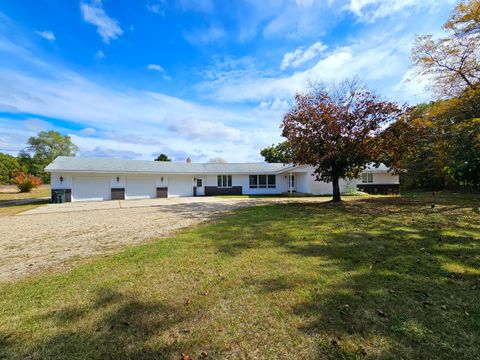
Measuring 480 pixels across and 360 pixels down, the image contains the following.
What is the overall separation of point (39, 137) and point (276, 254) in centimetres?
6197

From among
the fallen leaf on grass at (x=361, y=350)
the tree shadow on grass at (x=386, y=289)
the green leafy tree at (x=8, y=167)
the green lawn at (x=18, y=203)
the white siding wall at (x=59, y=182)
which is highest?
the green leafy tree at (x=8, y=167)

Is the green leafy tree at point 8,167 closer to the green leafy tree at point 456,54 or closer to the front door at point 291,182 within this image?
the front door at point 291,182

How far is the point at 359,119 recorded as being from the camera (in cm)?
1293

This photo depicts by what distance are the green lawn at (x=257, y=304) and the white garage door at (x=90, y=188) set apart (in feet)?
58.1

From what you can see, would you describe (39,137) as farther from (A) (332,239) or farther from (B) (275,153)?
(A) (332,239)

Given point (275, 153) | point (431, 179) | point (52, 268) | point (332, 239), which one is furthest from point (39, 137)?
point (431, 179)

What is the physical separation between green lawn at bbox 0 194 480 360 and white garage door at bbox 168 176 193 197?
18.9 metres

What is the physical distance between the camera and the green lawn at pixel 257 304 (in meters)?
2.43

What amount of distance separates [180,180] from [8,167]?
164ft

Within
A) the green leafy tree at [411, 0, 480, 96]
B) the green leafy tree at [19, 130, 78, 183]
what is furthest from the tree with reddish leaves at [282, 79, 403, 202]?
the green leafy tree at [19, 130, 78, 183]

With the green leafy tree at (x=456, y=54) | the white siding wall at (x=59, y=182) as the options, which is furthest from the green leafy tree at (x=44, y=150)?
the green leafy tree at (x=456, y=54)

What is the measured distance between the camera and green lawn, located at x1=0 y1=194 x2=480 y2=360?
2430 millimetres

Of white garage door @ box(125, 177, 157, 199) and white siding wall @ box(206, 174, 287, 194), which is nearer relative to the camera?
white garage door @ box(125, 177, 157, 199)

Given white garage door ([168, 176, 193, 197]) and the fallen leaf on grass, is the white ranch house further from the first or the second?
the fallen leaf on grass
